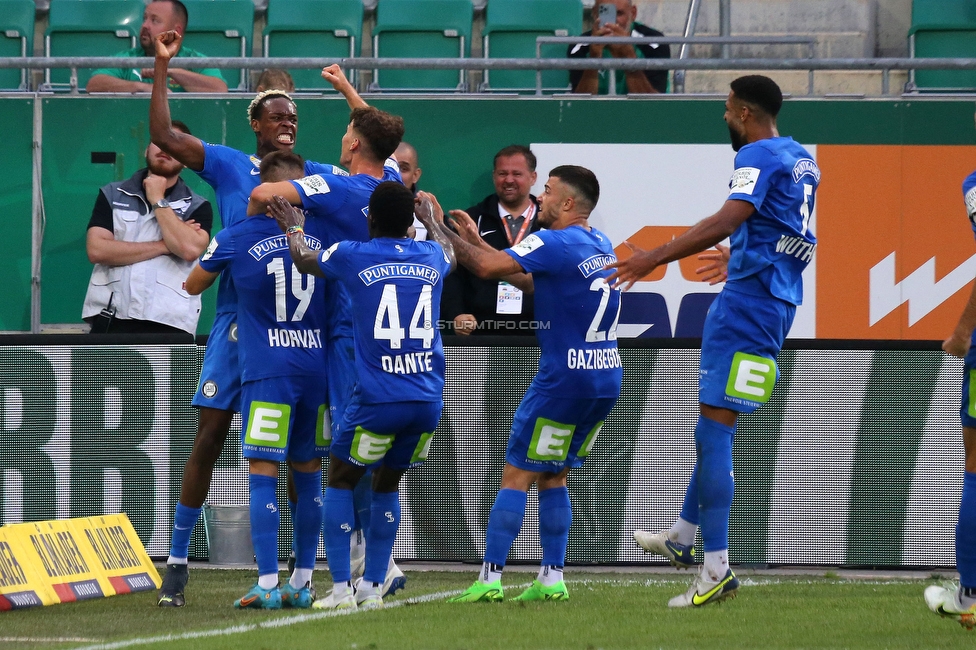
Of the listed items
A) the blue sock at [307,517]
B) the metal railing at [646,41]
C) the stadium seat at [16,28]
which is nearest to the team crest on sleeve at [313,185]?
the blue sock at [307,517]

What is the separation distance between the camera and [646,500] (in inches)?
313

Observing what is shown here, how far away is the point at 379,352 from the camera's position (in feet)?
19.5

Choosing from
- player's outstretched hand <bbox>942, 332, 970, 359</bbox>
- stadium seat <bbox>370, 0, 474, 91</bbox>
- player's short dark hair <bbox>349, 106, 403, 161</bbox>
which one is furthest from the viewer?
stadium seat <bbox>370, 0, 474, 91</bbox>

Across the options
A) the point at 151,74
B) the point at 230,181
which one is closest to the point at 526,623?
the point at 230,181

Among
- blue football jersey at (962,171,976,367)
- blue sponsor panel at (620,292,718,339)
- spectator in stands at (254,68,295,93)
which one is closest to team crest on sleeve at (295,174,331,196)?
spectator in stands at (254,68,295,93)

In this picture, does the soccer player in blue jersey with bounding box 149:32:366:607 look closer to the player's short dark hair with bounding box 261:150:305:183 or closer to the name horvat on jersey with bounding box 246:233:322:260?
the player's short dark hair with bounding box 261:150:305:183

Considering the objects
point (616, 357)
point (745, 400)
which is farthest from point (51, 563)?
point (745, 400)

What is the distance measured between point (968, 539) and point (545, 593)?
2.07 metres

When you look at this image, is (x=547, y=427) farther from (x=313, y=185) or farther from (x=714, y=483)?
(x=313, y=185)

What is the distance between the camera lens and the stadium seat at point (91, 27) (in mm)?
11461

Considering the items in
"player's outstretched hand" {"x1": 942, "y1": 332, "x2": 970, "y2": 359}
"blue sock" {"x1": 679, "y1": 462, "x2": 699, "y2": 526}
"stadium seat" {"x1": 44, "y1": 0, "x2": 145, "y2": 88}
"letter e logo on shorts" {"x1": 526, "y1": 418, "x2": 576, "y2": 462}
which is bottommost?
"blue sock" {"x1": 679, "y1": 462, "x2": 699, "y2": 526}

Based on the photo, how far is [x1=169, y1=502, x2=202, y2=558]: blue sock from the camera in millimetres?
6613

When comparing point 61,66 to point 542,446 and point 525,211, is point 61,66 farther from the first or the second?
point 542,446

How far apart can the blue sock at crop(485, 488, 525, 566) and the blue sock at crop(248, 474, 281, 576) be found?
3.50 feet
